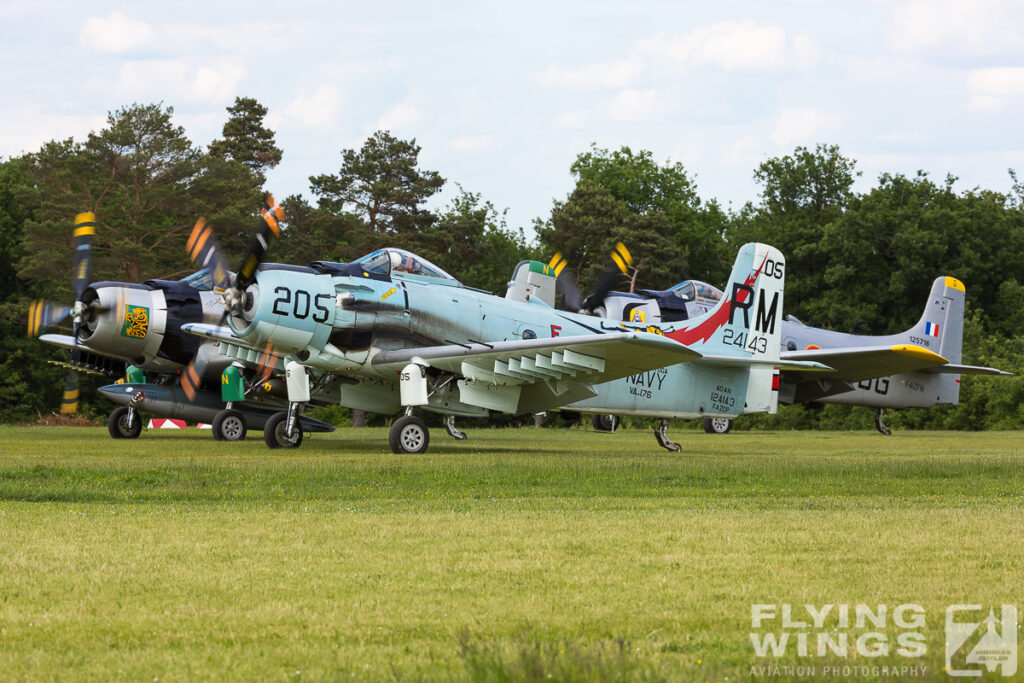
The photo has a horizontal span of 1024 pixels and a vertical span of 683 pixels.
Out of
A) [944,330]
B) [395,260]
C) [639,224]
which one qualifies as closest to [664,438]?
[395,260]

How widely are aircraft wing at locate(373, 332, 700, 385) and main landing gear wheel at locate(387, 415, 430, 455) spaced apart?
3.19 feet

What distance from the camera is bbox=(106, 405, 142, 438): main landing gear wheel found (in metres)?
23.5

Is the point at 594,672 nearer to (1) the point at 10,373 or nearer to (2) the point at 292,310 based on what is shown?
(2) the point at 292,310

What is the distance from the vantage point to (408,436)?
1747 centimetres

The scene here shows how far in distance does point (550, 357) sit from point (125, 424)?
11.3m

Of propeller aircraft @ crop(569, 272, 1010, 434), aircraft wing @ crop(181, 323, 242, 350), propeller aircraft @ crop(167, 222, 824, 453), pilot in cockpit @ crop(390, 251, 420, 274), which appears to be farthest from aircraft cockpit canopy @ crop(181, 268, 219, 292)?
propeller aircraft @ crop(569, 272, 1010, 434)

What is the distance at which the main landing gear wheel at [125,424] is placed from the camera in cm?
2352

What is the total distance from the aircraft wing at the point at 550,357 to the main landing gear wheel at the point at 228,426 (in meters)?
6.07

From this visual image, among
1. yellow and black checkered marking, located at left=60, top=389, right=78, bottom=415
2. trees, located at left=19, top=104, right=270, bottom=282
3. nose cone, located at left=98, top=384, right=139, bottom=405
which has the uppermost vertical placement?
trees, located at left=19, top=104, right=270, bottom=282

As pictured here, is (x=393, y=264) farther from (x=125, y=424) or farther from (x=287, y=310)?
(x=125, y=424)

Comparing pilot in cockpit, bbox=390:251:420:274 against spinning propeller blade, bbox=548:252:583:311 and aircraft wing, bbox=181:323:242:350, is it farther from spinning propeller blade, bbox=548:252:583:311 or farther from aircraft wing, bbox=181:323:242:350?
spinning propeller blade, bbox=548:252:583:311

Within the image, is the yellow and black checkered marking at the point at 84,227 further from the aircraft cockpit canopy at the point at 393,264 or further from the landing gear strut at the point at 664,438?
the landing gear strut at the point at 664,438

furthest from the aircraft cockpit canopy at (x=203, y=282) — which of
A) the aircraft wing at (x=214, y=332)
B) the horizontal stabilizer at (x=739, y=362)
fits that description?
the horizontal stabilizer at (x=739, y=362)
